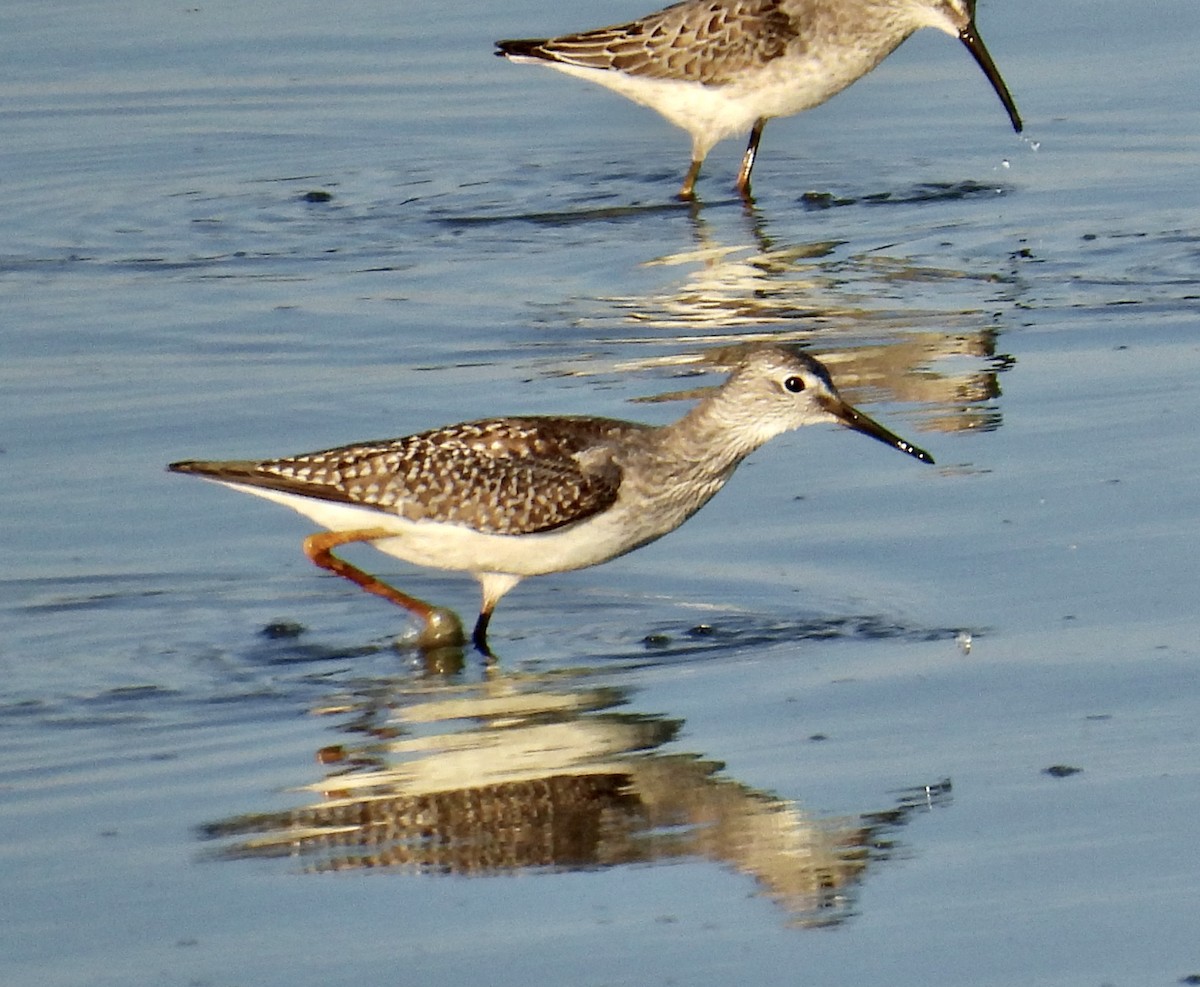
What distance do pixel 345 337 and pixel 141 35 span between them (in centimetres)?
636

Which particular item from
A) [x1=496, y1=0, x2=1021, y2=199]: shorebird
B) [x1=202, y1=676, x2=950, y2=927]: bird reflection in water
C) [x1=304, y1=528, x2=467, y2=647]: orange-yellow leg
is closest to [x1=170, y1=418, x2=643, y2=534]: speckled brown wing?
[x1=304, y1=528, x2=467, y2=647]: orange-yellow leg

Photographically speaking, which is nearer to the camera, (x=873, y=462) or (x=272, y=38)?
(x=873, y=462)

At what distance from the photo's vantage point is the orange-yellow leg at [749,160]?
48.1ft

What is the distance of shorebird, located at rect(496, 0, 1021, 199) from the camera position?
14.7 metres

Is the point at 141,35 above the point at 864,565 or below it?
above

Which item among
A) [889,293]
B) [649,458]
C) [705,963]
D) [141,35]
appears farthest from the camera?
[141,35]

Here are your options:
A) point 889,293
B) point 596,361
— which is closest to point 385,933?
point 596,361

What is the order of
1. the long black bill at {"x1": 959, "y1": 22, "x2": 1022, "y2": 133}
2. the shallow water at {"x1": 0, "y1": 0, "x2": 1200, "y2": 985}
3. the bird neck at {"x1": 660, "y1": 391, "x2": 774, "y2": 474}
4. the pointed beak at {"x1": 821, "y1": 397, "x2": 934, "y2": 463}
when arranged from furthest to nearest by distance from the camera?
1. the long black bill at {"x1": 959, "y1": 22, "x2": 1022, "y2": 133}
2. the pointed beak at {"x1": 821, "y1": 397, "x2": 934, "y2": 463}
3. the bird neck at {"x1": 660, "y1": 391, "x2": 774, "y2": 474}
4. the shallow water at {"x1": 0, "y1": 0, "x2": 1200, "y2": 985}

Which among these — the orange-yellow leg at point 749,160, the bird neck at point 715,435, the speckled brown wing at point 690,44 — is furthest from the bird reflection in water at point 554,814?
the speckled brown wing at point 690,44

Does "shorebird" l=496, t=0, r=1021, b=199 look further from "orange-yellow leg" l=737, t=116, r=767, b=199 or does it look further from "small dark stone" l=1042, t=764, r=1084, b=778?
"small dark stone" l=1042, t=764, r=1084, b=778

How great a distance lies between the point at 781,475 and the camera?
31.2 feet

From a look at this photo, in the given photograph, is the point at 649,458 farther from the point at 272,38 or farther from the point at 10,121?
the point at 272,38

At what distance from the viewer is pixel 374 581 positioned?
847 cm

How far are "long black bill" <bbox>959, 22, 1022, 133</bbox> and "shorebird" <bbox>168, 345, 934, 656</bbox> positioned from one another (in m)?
6.09
